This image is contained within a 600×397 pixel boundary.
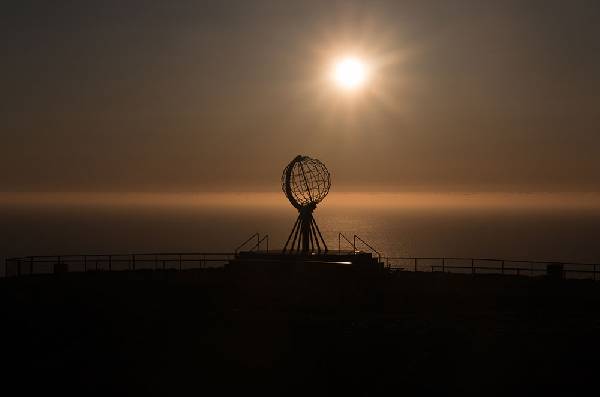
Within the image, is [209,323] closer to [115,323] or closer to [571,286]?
[115,323]

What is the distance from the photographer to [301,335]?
960 inches

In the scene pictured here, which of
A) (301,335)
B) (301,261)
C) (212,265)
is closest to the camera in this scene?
(301,335)

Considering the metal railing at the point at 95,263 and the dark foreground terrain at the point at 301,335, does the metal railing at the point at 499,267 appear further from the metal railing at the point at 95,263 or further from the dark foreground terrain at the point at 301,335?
the metal railing at the point at 95,263

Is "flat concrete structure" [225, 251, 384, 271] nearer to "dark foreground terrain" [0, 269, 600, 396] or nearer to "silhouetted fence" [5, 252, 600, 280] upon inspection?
"dark foreground terrain" [0, 269, 600, 396]

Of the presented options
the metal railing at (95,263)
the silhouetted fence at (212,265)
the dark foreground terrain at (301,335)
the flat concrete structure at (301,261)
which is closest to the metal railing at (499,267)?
the silhouetted fence at (212,265)

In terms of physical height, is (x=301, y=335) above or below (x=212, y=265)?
above

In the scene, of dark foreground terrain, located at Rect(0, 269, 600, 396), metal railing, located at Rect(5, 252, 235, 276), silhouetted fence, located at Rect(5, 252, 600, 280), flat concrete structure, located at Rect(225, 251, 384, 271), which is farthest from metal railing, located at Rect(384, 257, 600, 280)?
metal railing, located at Rect(5, 252, 235, 276)

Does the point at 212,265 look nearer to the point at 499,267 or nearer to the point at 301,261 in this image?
the point at 499,267

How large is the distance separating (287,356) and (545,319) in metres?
11.4

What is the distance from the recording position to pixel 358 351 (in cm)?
2236

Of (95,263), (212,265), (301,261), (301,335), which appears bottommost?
(212,265)

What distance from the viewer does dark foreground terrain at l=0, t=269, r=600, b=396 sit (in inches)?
774

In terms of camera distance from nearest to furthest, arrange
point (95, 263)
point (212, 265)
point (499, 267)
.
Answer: point (95, 263) < point (499, 267) < point (212, 265)

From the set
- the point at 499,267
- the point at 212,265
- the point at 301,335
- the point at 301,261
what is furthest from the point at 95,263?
the point at 301,335
